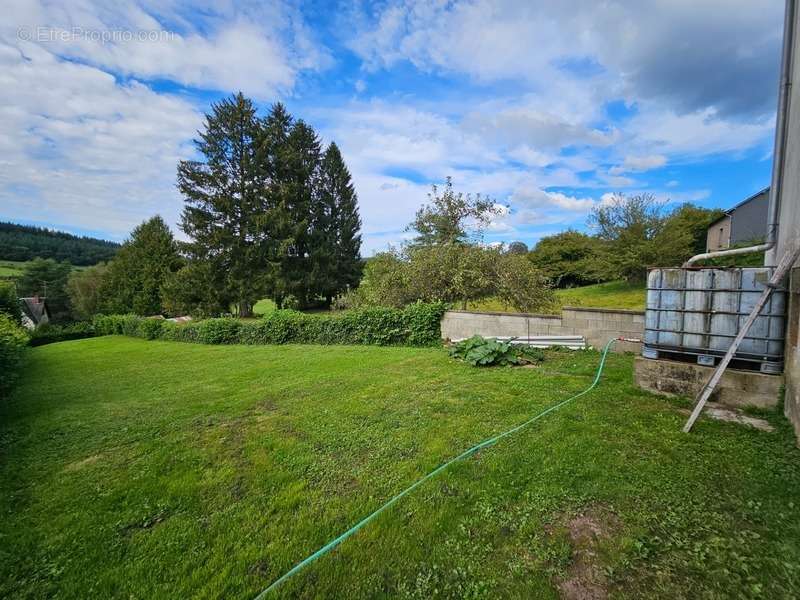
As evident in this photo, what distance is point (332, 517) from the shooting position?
6.39ft

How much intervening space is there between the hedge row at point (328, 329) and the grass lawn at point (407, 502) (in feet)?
14.2

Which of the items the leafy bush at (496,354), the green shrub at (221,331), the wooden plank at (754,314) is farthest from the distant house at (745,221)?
the green shrub at (221,331)

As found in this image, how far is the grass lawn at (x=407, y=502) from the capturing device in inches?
59.1

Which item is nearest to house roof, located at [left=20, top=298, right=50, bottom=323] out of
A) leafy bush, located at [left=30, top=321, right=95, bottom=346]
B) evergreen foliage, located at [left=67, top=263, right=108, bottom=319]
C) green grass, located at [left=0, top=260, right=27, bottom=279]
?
evergreen foliage, located at [left=67, top=263, right=108, bottom=319]

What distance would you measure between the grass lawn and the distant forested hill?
61.2 m

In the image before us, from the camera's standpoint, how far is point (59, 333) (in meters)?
20.7

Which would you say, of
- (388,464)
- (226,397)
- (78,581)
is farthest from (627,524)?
(226,397)

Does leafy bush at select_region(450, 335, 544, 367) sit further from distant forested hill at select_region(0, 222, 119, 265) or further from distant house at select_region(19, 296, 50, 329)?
distant forested hill at select_region(0, 222, 119, 265)

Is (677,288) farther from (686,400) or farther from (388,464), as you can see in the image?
(388,464)

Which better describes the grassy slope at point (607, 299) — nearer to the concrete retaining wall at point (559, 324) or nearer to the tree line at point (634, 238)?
the tree line at point (634, 238)

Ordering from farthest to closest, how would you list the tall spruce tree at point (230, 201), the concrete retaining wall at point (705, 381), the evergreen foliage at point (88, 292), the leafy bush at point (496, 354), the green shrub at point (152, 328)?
1. the evergreen foliage at point (88, 292)
2. the tall spruce tree at point (230, 201)
3. the green shrub at point (152, 328)
4. the leafy bush at point (496, 354)
5. the concrete retaining wall at point (705, 381)

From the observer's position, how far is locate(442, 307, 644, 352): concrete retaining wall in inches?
229

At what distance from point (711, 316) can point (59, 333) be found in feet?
102

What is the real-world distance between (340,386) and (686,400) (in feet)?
13.8
